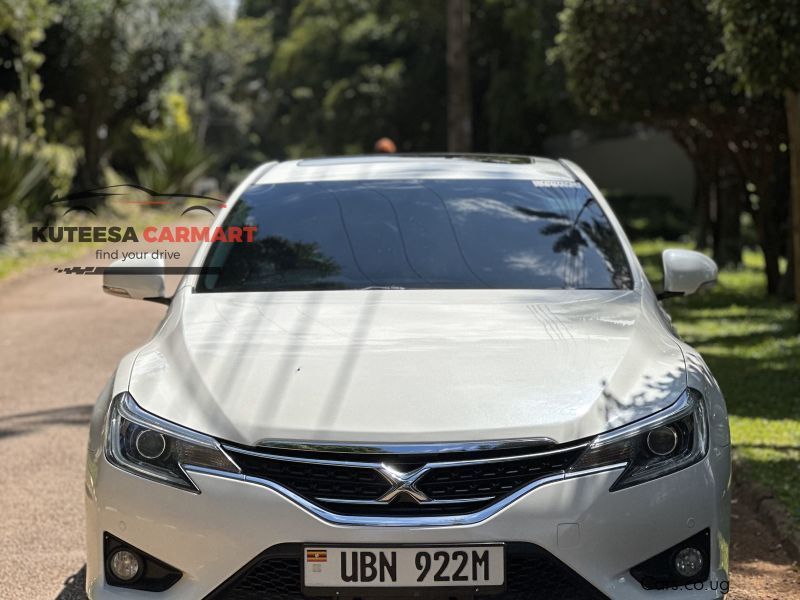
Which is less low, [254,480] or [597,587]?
[254,480]

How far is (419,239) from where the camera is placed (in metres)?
4.62

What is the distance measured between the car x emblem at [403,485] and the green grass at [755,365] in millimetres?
2600

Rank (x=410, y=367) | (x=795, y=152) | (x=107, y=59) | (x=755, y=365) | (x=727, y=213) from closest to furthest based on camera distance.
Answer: (x=410, y=367), (x=755, y=365), (x=795, y=152), (x=727, y=213), (x=107, y=59)

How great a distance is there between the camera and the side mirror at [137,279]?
14.9ft

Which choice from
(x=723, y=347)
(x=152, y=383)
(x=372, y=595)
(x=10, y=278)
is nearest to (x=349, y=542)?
(x=372, y=595)

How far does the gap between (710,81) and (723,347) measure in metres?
5.17

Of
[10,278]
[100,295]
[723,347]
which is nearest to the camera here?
[723,347]

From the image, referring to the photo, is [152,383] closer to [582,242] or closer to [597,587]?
[597,587]

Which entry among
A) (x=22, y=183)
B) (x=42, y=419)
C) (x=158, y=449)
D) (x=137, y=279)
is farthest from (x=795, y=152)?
(x=22, y=183)

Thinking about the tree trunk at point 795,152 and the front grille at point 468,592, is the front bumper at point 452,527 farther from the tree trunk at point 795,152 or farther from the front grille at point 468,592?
the tree trunk at point 795,152

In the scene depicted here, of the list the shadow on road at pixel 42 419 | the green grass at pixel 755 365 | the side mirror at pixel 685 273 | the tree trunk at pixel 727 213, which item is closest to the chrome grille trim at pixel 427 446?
the side mirror at pixel 685 273

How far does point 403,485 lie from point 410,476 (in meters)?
0.03

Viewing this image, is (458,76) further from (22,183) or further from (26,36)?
(26,36)

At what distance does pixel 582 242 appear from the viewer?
15.1 ft
